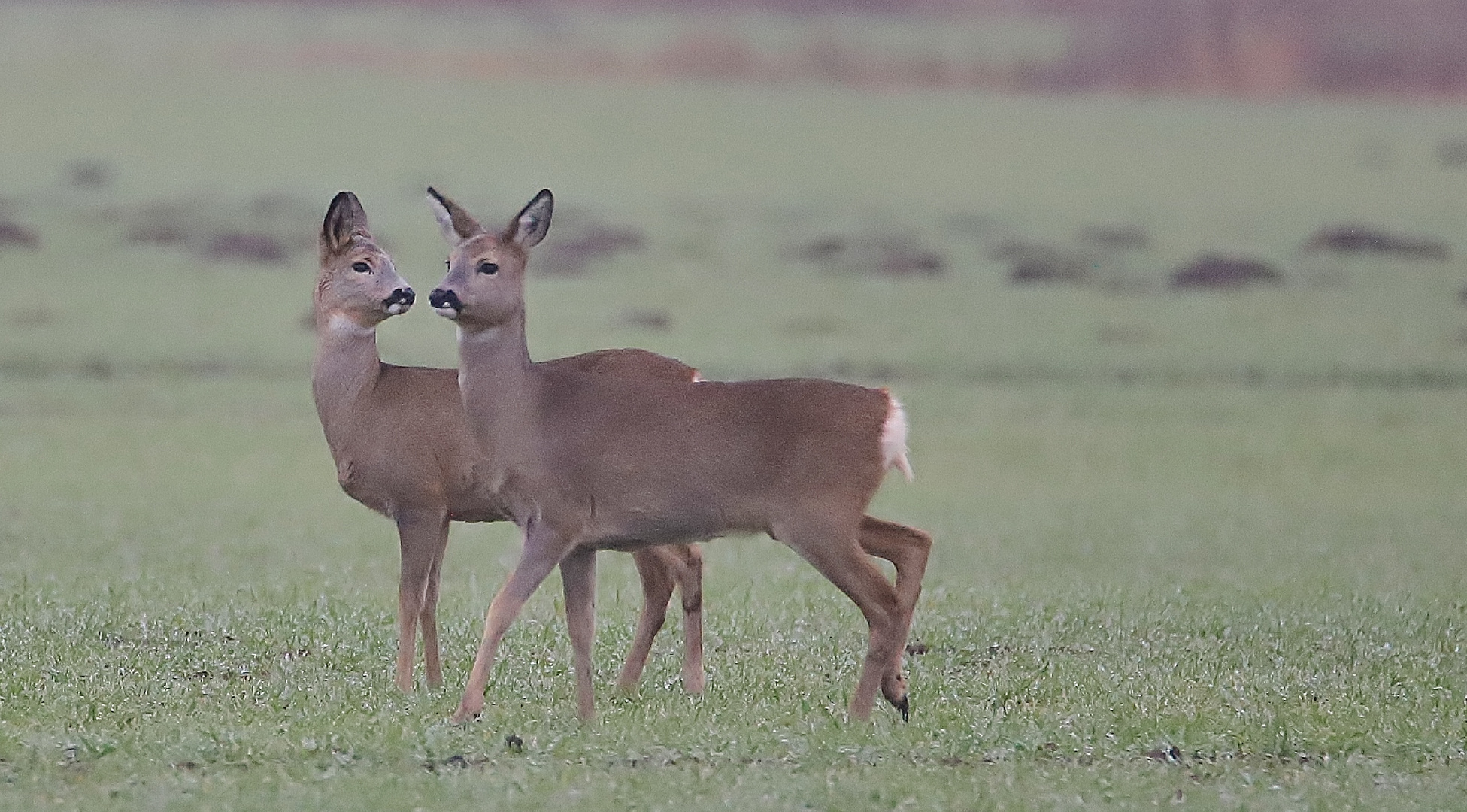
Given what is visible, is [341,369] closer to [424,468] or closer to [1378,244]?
[424,468]

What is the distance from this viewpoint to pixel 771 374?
30203mm

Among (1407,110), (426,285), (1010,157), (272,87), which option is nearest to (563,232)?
(426,285)

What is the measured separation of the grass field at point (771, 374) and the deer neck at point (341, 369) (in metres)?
1.08

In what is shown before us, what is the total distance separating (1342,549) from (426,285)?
18.7m

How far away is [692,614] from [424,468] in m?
1.31

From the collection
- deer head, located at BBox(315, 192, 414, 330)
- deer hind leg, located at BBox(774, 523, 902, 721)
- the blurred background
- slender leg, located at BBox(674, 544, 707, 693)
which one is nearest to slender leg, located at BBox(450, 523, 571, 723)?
deer hind leg, located at BBox(774, 523, 902, 721)

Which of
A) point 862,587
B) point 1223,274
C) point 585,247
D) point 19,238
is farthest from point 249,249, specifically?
point 862,587

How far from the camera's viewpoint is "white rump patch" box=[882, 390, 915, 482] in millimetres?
9789

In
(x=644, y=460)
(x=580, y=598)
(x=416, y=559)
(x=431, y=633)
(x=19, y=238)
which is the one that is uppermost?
(x=644, y=460)

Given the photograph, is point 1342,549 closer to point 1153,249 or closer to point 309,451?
point 309,451

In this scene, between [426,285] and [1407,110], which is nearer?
[426,285]

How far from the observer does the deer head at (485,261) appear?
10141 millimetres

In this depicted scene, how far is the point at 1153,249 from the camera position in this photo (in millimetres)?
43031

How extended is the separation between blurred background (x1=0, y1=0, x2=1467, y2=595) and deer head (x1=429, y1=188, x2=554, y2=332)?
4.93 meters
